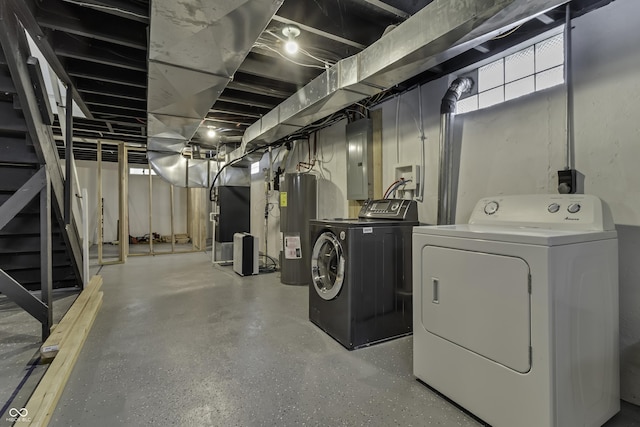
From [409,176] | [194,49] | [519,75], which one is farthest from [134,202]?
[519,75]

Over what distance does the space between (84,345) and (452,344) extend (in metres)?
2.63

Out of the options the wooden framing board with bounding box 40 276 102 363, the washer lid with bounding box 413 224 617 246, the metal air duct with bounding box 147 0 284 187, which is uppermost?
the metal air duct with bounding box 147 0 284 187

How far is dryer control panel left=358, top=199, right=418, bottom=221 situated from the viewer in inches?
98.1

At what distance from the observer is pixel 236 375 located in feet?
6.12

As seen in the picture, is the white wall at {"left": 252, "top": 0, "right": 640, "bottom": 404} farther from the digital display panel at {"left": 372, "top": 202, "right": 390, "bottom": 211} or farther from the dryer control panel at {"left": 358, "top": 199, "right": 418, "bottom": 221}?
the digital display panel at {"left": 372, "top": 202, "right": 390, "bottom": 211}

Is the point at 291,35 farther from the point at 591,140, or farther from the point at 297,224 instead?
the point at 297,224

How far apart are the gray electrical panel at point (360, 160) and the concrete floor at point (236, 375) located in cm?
143

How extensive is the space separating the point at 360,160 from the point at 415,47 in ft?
5.11

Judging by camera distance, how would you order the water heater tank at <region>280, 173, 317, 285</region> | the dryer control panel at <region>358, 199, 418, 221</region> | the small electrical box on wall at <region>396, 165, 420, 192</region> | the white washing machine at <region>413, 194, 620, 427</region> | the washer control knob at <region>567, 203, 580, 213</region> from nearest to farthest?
the white washing machine at <region>413, 194, 620, 427</region> → the washer control knob at <region>567, 203, 580, 213</region> → the dryer control panel at <region>358, 199, 418, 221</region> → the small electrical box on wall at <region>396, 165, 420, 192</region> → the water heater tank at <region>280, 173, 317, 285</region>

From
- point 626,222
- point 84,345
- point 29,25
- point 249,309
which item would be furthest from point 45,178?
point 626,222

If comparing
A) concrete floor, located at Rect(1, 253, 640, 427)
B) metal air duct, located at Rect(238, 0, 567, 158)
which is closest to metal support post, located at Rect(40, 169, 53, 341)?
concrete floor, located at Rect(1, 253, 640, 427)

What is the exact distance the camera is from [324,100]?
2.71 metres

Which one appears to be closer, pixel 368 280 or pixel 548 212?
pixel 548 212

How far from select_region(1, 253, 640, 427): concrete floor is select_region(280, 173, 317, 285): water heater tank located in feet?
2.87
